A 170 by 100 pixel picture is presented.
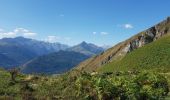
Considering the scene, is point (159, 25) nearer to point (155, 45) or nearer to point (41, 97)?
point (155, 45)

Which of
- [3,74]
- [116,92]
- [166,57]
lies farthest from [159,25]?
[116,92]

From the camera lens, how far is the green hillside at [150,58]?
400 feet

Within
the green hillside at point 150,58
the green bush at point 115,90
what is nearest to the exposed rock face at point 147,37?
the green hillside at point 150,58

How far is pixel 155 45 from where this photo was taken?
466 feet

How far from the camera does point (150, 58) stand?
130m

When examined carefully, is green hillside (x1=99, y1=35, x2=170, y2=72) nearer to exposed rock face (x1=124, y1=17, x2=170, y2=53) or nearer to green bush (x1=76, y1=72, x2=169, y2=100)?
exposed rock face (x1=124, y1=17, x2=170, y2=53)

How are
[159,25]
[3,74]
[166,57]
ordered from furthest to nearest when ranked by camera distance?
1. [159,25]
2. [166,57]
3. [3,74]

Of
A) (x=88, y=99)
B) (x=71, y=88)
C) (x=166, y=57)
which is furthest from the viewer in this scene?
(x=166, y=57)

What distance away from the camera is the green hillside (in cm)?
12198

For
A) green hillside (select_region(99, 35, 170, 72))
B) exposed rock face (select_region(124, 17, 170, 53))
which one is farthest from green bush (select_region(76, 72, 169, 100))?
exposed rock face (select_region(124, 17, 170, 53))

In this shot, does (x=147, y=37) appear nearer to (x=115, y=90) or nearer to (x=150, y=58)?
(x=150, y=58)

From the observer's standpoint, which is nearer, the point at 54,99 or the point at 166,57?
the point at 54,99

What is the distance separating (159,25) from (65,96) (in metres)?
159

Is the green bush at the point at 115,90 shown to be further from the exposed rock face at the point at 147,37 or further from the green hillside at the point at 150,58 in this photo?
the exposed rock face at the point at 147,37
